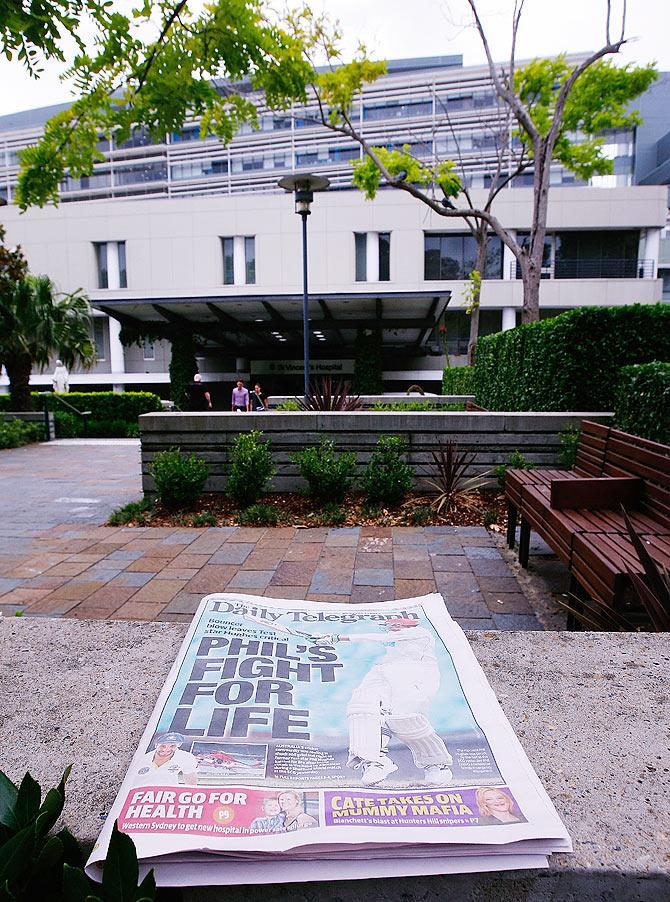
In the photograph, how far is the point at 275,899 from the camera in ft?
2.21

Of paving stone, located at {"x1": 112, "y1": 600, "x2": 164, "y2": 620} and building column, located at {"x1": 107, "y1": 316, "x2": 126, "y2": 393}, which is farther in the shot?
building column, located at {"x1": 107, "y1": 316, "x2": 126, "y2": 393}

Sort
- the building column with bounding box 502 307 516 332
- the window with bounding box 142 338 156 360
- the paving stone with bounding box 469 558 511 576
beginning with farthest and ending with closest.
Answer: the window with bounding box 142 338 156 360
the building column with bounding box 502 307 516 332
the paving stone with bounding box 469 558 511 576

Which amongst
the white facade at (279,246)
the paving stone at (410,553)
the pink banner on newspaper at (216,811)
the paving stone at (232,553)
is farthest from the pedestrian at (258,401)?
the pink banner on newspaper at (216,811)

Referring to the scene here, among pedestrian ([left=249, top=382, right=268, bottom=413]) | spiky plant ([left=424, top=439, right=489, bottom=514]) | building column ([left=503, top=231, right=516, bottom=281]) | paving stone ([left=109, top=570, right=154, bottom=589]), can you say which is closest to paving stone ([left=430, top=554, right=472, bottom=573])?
spiky plant ([left=424, top=439, right=489, bottom=514])

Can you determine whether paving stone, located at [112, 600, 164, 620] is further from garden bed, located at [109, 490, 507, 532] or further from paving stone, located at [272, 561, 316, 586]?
garden bed, located at [109, 490, 507, 532]

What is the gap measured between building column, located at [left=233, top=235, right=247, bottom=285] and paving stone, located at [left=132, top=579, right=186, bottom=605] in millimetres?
28691

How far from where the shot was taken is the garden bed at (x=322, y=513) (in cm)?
525

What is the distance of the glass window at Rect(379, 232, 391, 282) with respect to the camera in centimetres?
2895

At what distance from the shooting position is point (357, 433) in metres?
5.96

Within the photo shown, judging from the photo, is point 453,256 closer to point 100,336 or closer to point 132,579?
point 100,336

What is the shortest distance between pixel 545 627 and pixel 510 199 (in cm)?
2987

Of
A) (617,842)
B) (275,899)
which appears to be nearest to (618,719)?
(617,842)

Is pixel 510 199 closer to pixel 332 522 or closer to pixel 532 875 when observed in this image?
pixel 332 522

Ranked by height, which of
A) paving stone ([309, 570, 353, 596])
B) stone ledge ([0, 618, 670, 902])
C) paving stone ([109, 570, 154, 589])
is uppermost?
stone ledge ([0, 618, 670, 902])
